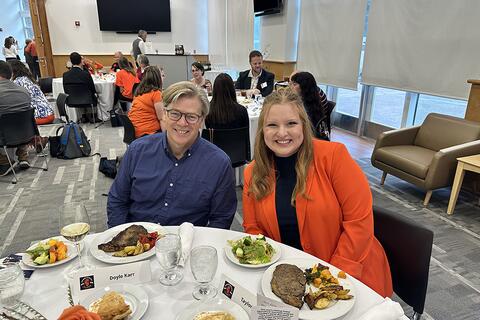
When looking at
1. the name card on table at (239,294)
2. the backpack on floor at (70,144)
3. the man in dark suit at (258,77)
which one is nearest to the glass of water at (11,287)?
the name card on table at (239,294)

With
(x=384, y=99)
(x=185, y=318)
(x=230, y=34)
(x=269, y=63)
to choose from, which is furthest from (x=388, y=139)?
(x=230, y=34)

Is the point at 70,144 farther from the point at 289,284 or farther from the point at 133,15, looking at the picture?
the point at 133,15

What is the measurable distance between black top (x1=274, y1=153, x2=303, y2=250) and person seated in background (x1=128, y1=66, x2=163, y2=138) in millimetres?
2343

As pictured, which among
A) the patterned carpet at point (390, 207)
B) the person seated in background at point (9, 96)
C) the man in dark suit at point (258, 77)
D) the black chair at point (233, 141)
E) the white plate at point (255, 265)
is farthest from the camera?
the man in dark suit at point (258, 77)

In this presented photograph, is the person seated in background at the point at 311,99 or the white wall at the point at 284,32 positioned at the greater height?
the white wall at the point at 284,32

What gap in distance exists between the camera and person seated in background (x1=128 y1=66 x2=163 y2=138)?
11.6 feet

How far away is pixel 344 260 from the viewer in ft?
4.36

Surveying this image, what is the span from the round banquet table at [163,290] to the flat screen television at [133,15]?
10097 millimetres

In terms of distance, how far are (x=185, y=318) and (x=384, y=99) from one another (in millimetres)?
5787

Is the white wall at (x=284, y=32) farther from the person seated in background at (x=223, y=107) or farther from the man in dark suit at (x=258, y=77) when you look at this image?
the person seated in background at (x=223, y=107)

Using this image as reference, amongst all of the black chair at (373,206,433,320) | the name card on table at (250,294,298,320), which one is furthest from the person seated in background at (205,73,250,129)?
the name card on table at (250,294,298,320)

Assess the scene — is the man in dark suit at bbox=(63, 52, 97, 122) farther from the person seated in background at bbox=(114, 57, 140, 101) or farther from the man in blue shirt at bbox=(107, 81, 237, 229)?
the man in blue shirt at bbox=(107, 81, 237, 229)

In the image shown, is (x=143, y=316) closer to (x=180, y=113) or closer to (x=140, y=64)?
(x=180, y=113)

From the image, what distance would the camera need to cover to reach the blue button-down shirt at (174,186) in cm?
157
